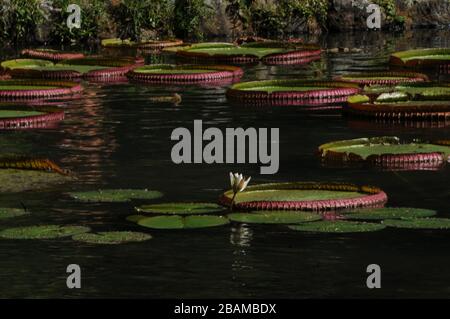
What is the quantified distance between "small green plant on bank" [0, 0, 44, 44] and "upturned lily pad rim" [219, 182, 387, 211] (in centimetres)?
2780

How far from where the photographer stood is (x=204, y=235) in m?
14.7

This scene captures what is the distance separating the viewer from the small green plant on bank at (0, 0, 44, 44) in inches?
1690

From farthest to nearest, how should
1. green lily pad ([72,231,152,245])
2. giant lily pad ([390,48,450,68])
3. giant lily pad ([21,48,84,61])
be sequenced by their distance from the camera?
giant lily pad ([21,48,84,61]), giant lily pad ([390,48,450,68]), green lily pad ([72,231,152,245])

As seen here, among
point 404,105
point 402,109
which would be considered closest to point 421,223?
point 402,109

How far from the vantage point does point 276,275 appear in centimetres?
1292

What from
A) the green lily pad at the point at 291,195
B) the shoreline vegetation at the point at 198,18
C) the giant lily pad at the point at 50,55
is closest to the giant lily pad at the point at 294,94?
the giant lily pad at the point at 50,55

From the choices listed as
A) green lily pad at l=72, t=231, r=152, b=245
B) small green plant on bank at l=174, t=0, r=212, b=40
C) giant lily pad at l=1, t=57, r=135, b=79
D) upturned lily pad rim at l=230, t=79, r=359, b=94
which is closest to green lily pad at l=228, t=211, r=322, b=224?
green lily pad at l=72, t=231, r=152, b=245

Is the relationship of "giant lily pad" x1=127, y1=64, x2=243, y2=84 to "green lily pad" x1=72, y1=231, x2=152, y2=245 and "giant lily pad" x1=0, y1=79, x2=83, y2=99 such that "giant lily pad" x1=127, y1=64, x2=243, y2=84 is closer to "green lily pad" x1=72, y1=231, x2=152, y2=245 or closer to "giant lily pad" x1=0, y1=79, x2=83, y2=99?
"giant lily pad" x1=0, y1=79, x2=83, y2=99

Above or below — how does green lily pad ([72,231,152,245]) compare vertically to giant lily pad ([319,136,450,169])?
below

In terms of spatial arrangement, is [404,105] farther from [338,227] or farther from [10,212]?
[10,212]

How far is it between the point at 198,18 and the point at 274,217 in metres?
33.6

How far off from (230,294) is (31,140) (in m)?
10.2

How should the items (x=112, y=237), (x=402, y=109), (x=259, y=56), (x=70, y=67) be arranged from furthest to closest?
(x=259, y=56), (x=70, y=67), (x=402, y=109), (x=112, y=237)
